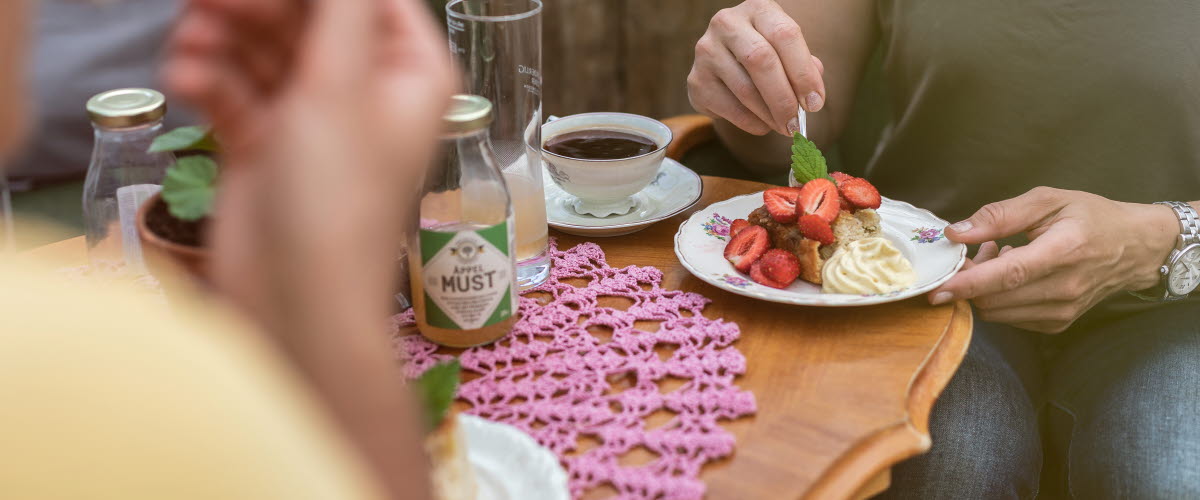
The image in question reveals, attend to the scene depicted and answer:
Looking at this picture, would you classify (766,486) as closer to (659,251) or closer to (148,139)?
(659,251)

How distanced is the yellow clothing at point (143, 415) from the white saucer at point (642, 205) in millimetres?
827

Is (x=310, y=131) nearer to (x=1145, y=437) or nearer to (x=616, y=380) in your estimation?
(x=616, y=380)

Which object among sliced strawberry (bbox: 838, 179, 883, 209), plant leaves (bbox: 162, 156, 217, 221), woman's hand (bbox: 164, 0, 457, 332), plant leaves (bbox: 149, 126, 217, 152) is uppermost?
woman's hand (bbox: 164, 0, 457, 332)

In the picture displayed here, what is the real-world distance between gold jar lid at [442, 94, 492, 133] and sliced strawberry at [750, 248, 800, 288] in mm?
383

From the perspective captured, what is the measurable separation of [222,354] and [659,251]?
840mm

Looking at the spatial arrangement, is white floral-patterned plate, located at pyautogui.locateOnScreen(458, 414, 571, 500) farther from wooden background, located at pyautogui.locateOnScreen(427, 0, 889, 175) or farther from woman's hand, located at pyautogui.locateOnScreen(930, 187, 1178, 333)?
wooden background, located at pyautogui.locateOnScreen(427, 0, 889, 175)

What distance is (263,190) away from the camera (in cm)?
39

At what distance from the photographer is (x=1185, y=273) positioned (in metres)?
1.20

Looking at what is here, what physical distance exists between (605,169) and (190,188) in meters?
0.54

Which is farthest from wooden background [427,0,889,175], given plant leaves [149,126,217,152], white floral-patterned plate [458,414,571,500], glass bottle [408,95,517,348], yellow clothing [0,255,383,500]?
yellow clothing [0,255,383,500]

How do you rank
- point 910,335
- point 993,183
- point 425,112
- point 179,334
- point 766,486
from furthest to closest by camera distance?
point 993,183
point 910,335
point 766,486
point 425,112
point 179,334

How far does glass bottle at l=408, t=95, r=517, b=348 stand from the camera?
33.2 inches

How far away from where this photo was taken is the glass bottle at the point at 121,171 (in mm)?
906

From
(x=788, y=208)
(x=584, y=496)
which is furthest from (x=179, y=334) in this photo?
(x=788, y=208)
